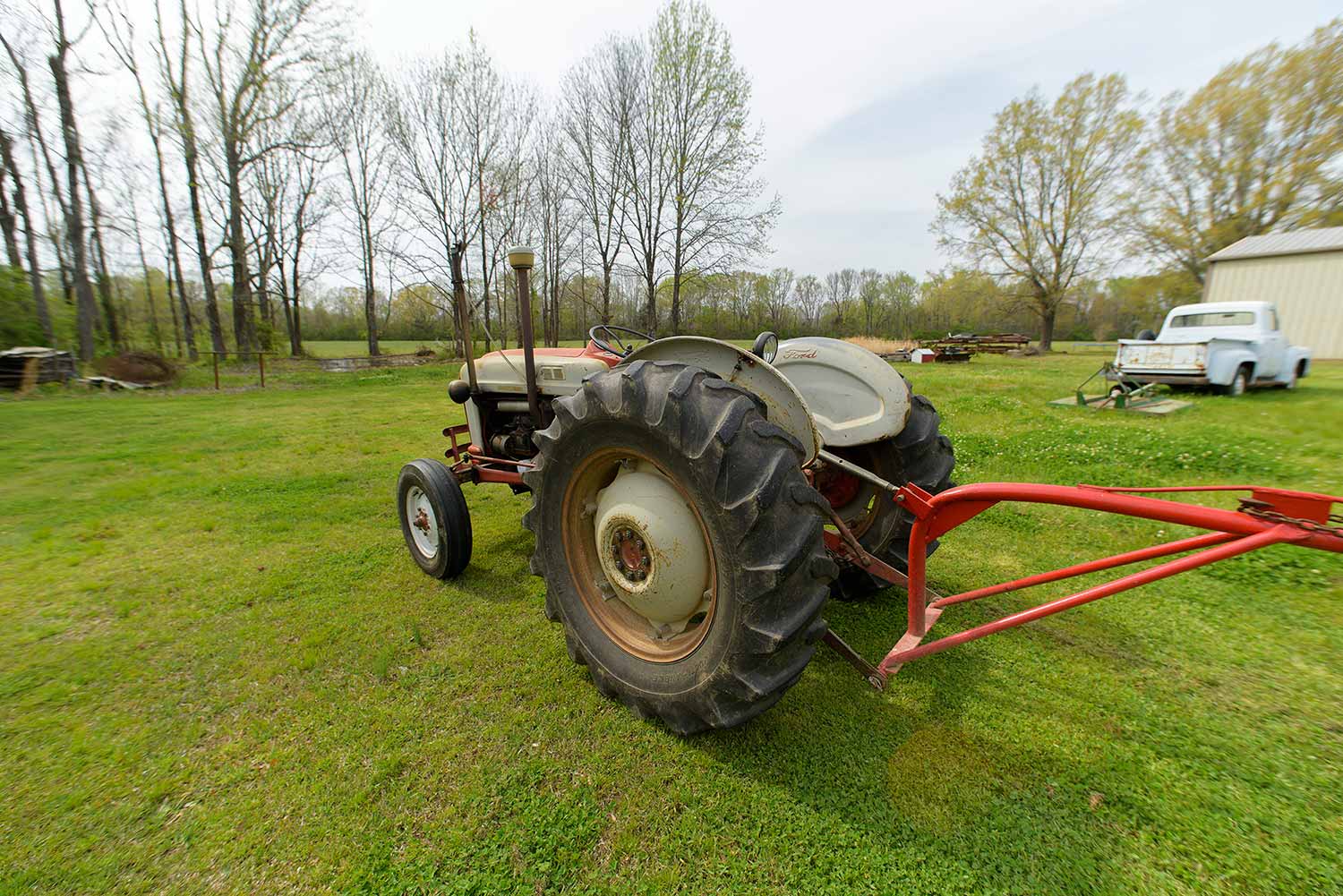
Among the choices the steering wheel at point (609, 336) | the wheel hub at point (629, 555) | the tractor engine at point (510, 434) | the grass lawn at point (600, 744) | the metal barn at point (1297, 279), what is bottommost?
the grass lawn at point (600, 744)

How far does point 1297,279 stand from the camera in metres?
17.7

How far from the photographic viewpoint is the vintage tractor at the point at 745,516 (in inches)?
58.2

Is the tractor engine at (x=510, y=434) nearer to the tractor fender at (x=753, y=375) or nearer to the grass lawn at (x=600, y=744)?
the grass lawn at (x=600, y=744)

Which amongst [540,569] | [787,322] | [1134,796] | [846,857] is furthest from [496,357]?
[787,322]

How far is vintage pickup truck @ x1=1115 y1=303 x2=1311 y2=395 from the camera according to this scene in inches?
340

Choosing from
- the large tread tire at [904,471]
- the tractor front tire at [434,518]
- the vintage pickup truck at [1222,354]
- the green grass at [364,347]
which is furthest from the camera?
the green grass at [364,347]

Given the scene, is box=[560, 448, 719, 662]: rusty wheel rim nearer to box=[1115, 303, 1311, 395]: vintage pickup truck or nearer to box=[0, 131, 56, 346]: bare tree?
box=[1115, 303, 1311, 395]: vintage pickup truck

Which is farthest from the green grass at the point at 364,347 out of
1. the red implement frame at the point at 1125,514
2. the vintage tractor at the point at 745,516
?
the red implement frame at the point at 1125,514

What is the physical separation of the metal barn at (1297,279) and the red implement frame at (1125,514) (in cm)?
2428

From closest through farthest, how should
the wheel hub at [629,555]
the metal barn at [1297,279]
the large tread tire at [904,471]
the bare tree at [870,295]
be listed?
the wheel hub at [629,555]
the large tread tire at [904,471]
the metal barn at [1297,279]
the bare tree at [870,295]

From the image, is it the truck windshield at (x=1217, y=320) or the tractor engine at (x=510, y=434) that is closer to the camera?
the tractor engine at (x=510, y=434)

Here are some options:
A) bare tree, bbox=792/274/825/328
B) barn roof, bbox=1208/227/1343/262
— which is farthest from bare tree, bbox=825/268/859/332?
barn roof, bbox=1208/227/1343/262

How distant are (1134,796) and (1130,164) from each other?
106 ft

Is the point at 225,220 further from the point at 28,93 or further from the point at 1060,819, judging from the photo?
the point at 1060,819
